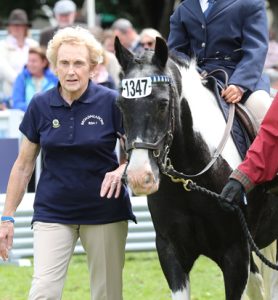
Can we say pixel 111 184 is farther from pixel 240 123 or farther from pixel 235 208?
pixel 240 123

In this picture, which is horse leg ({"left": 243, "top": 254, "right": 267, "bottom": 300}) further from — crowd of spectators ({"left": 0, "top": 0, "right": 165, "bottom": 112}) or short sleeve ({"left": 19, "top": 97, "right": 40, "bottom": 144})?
crowd of spectators ({"left": 0, "top": 0, "right": 165, "bottom": 112})

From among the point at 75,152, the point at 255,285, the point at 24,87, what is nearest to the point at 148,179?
the point at 75,152

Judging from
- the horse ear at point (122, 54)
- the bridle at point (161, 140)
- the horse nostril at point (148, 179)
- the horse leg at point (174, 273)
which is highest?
the horse ear at point (122, 54)

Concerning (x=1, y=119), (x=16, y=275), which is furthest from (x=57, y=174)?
(x=1, y=119)

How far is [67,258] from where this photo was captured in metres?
6.28

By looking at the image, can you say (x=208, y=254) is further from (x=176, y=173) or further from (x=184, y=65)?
(x=184, y=65)

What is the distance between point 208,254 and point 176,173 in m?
0.76

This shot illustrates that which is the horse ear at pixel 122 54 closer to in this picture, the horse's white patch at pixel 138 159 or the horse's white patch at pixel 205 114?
the horse's white patch at pixel 205 114

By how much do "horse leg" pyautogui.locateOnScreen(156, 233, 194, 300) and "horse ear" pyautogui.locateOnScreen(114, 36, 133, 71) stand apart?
1.23m

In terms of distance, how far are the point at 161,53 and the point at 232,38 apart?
1.17 metres

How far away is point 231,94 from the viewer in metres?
6.58

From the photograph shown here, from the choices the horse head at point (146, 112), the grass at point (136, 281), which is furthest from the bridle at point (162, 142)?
the grass at point (136, 281)

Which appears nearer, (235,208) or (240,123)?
(235,208)

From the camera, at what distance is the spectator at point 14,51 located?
13.8 meters
